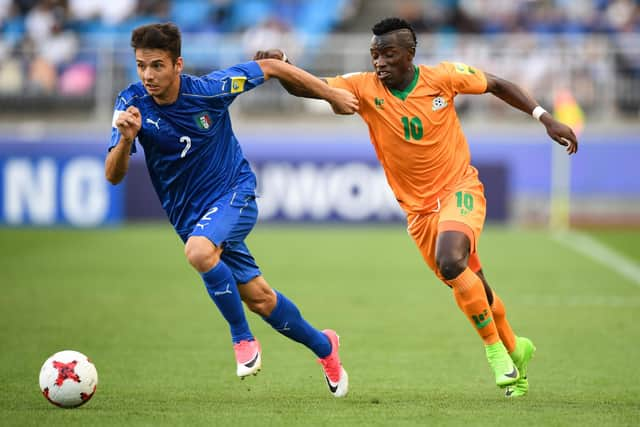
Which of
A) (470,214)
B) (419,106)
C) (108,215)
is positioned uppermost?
(419,106)

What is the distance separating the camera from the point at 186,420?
6.04m

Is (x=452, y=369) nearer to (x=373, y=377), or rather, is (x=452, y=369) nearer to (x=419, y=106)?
(x=373, y=377)

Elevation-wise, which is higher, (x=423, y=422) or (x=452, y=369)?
(x=423, y=422)

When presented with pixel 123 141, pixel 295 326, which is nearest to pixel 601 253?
pixel 295 326

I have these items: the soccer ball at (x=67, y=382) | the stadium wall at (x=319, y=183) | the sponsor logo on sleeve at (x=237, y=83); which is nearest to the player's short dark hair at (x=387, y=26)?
the sponsor logo on sleeve at (x=237, y=83)

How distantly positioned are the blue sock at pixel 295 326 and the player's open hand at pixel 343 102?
4.12 ft

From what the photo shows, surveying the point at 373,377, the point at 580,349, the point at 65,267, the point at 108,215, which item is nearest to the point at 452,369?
the point at 373,377

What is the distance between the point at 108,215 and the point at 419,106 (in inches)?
513

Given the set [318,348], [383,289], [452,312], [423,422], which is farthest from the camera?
[383,289]

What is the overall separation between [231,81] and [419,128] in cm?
135

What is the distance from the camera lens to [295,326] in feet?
22.4

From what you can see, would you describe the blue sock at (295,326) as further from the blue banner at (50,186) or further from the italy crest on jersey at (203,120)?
the blue banner at (50,186)

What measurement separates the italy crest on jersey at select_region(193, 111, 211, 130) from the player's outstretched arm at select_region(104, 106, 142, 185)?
51cm

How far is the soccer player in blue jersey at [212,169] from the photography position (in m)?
6.39
